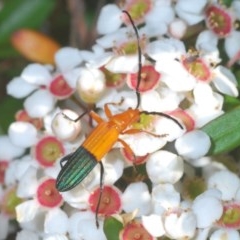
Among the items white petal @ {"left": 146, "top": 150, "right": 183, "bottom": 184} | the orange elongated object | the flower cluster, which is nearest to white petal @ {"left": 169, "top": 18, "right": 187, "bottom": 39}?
the flower cluster

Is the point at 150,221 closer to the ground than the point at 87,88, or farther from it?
closer to the ground

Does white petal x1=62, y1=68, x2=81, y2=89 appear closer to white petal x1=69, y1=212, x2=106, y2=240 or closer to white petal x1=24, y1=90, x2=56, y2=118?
white petal x1=24, y1=90, x2=56, y2=118

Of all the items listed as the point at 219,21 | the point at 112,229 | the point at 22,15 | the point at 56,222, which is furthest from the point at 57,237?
the point at 22,15

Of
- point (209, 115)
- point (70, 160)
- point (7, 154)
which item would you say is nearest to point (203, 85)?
point (209, 115)

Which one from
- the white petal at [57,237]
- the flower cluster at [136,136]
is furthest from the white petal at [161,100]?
the white petal at [57,237]

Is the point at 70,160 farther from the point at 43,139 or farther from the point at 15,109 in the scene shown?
the point at 15,109

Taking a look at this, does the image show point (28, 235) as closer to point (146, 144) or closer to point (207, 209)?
point (146, 144)
